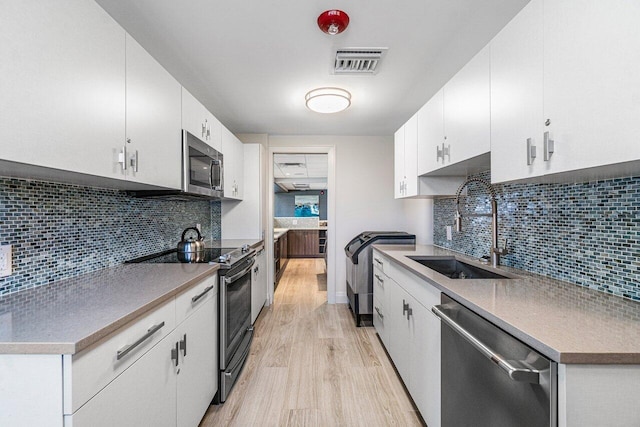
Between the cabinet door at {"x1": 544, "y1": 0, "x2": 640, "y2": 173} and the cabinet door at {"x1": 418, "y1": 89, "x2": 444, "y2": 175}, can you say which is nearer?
the cabinet door at {"x1": 544, "y1": 0, "x2": 640, "y2": 173}

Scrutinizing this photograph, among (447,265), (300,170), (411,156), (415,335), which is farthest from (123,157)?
(300,170)

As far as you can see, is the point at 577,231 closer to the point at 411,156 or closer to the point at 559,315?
the point at 559,315

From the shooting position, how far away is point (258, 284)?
3.21 metres

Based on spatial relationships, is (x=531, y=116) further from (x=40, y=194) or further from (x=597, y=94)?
(x=40, y=194)

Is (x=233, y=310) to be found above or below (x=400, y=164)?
below

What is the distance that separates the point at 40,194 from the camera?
4.38 feet

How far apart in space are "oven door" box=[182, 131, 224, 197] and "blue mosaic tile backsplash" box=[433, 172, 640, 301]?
205cm

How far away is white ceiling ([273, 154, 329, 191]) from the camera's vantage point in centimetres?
538

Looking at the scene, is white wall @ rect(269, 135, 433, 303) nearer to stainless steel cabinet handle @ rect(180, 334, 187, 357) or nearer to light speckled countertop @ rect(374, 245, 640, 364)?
light speckled countertop @ rect(374, 245, 640, 364)

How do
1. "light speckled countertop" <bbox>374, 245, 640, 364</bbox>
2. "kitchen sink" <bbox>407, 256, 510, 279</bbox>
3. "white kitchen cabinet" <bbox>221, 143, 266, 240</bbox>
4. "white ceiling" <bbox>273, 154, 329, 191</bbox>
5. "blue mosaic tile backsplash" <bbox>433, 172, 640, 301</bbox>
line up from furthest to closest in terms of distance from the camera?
"white ceiling" <bbox>273, 154, 329, 191</bbox> → "white kitchen cabinet" <bbox>221, 143, 266, 240</bbox> → "kitchen sink" <bbox>407, 256, 510, 279</bbox> → "blue mosaic tile backsplash" <bbox>433, 172, 640, 301</bbox> → "light speckled countertop" <bbox>374, 245, 640, 364</bbox>

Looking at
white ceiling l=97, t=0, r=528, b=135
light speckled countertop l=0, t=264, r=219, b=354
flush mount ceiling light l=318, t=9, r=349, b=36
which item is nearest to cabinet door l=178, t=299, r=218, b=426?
light speckled countertop l=0, t=264, r=219, b=354

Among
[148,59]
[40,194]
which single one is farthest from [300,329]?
[148,59]

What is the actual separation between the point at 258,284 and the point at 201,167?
1509mm

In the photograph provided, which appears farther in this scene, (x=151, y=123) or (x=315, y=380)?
(x=315, y=380)
